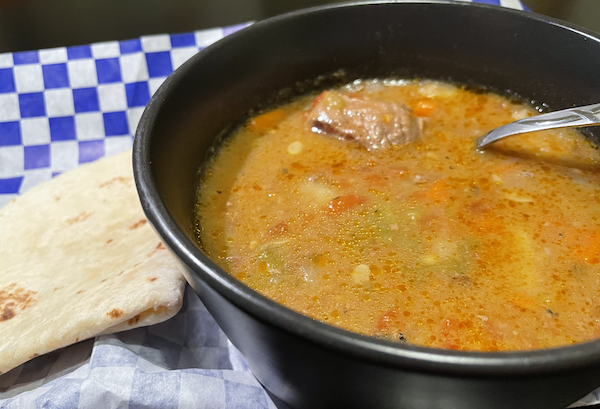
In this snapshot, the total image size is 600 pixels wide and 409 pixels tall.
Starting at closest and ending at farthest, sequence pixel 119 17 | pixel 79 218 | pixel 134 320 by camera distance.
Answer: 1. pixel 134 320
2. pixel 79 218
3. pixel 119 17

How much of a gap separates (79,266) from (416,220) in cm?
110

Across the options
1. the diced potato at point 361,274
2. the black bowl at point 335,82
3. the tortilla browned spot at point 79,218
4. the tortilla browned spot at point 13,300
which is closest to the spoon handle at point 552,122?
the black bowl at point 335,82

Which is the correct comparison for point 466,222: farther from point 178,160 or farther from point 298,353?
point 178,160

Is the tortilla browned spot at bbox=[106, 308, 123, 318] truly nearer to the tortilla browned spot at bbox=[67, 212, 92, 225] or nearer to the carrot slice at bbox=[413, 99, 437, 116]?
the tortilla browned spot at bbox=[67, 212, 92, 225]

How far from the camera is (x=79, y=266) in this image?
5.29 feet

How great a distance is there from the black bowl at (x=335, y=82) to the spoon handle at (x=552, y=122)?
0.22 m

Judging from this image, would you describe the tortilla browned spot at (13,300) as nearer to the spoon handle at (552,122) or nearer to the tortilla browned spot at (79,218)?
the tortilla browned spot at (79,218)

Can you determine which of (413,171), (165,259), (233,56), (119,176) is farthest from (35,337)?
(413,171)

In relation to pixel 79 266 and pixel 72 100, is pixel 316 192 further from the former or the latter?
pixel 72 100

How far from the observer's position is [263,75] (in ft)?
5.90

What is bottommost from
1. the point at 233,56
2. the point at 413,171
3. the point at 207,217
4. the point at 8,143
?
the point at 8,143

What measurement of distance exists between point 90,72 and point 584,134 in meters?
2.16

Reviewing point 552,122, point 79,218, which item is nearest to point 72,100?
point 79,218

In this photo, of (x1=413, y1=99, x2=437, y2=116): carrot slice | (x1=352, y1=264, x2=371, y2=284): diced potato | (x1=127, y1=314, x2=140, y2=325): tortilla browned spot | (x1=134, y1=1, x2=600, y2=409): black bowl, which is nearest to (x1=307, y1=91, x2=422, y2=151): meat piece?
(x1=413, y1=99, x2=437, y2=116): carrot slice
